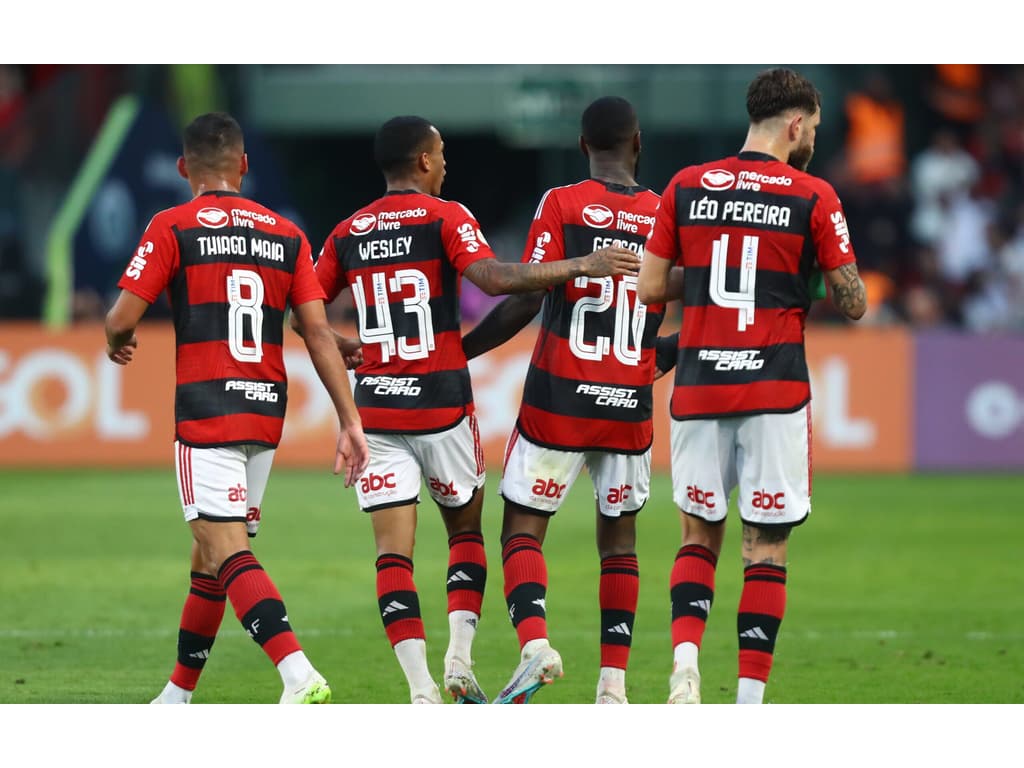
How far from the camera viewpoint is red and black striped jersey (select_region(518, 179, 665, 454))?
22.4ft

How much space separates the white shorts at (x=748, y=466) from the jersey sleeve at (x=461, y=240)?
1083 mm

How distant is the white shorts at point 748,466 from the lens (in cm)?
618

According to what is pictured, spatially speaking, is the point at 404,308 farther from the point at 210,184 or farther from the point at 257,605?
the point at 257,605

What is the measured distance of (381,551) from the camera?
6.89m

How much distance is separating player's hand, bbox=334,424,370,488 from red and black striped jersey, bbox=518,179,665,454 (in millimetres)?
832

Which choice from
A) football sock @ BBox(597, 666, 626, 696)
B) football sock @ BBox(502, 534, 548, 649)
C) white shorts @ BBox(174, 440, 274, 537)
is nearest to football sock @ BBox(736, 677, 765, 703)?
football sock @ BBox(597, 666, 626, 696)

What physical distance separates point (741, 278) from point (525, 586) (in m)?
1.54

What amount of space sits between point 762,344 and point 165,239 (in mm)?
2309

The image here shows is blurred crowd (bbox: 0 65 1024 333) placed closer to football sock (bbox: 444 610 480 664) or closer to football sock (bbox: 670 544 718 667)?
A: football sock (bbox: 444 610 480 664)

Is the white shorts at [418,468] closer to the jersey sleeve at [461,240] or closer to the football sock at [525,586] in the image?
the football sock at [525,586]

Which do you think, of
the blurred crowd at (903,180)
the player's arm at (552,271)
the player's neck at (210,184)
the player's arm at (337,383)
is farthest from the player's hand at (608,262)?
the blurred crowd at (903,180)
